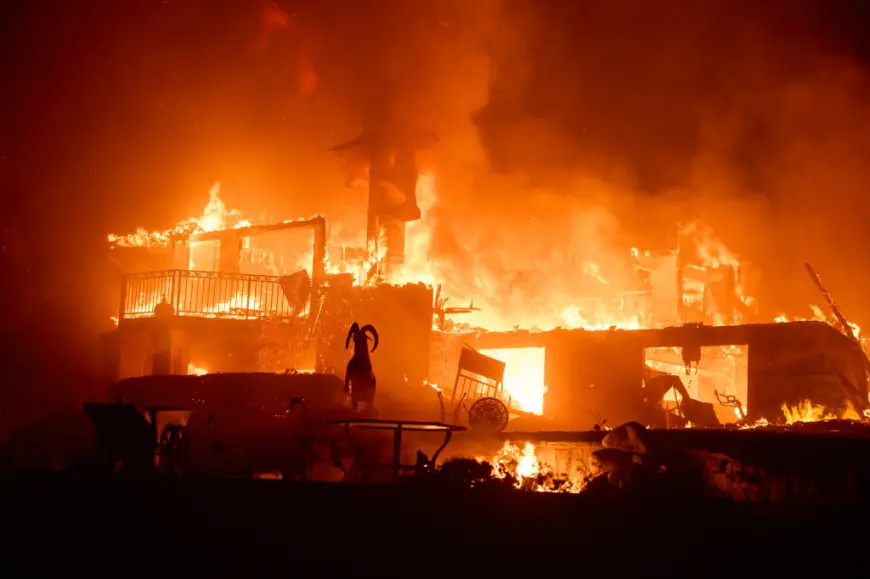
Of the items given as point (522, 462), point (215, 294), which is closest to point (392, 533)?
point (522, 462)

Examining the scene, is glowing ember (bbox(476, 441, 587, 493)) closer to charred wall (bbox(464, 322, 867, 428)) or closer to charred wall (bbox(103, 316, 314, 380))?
charred wall (bbox(464, 322, 867, 428))

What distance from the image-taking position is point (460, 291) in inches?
1321

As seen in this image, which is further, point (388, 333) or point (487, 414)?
point (388, 333)

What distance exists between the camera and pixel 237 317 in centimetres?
2275

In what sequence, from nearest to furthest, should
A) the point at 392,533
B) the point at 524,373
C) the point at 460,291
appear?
the point at 392,533
the point at 524,373
the point at 460,291

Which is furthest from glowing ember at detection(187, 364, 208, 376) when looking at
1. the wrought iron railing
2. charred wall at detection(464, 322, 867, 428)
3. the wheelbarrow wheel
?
charred wall at detection(464, 322, 867, 428)

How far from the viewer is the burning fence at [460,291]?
2311 centimetres

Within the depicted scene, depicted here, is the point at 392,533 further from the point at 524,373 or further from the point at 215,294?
the point at 524,373

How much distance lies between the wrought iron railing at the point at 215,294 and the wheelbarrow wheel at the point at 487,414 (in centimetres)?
687

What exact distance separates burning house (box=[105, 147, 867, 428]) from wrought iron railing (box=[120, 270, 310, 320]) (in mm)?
41

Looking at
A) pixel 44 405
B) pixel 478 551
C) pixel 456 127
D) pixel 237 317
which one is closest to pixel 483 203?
pixel 456 127

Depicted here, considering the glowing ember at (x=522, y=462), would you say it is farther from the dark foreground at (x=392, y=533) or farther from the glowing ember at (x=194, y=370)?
the glowing ember at (x=194, y=370)

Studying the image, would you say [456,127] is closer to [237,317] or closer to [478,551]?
[237,317]

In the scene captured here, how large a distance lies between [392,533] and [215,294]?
1574 cm
